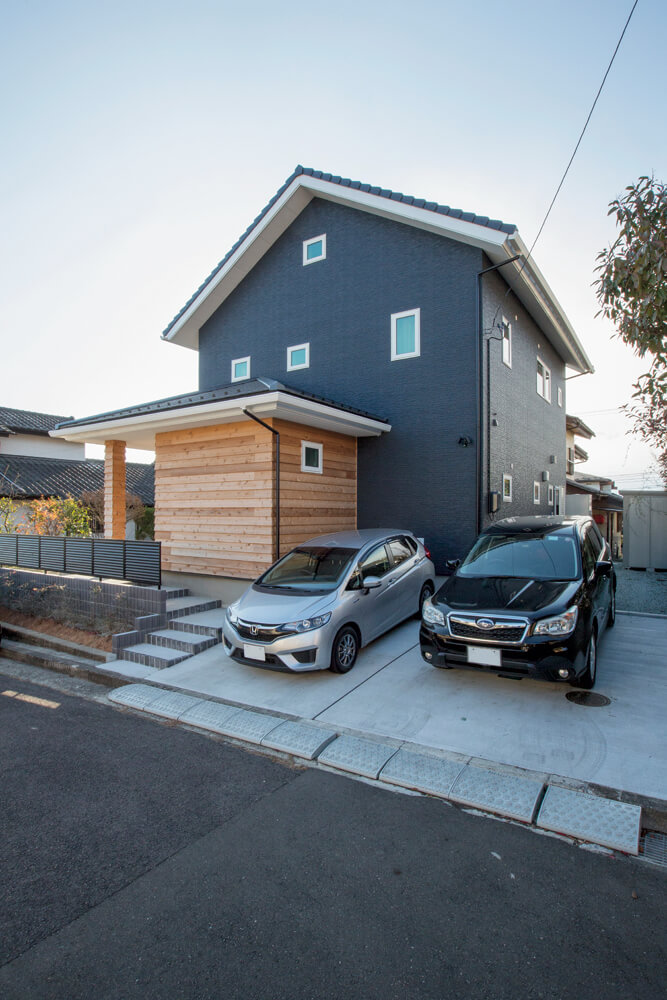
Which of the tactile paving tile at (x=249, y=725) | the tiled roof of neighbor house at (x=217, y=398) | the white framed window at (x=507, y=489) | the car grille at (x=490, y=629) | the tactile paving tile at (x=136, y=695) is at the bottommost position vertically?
the tactile paving tile at (x=136, y=695)

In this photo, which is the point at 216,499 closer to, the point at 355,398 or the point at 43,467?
the point at 355,398

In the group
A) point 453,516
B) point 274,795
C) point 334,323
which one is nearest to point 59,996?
point 274,795

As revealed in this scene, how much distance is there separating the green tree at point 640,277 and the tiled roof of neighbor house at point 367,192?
5498 mm

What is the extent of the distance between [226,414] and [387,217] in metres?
5.44

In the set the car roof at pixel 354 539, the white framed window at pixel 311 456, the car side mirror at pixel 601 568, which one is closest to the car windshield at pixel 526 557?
the car side mirror at pixel 601 568

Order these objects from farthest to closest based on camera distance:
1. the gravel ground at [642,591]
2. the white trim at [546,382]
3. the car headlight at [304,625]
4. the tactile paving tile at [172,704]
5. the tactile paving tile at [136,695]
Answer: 1. the white trim at [546,382]
2. the gravel ground at [642,591]
3. the car headlight at [304,625]
4. the tactile paving tile at [136,695]
5. the tactile paving tile at [172,704]

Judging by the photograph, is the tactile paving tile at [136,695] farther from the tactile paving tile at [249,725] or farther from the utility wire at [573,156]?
the utility wire at [573,156]

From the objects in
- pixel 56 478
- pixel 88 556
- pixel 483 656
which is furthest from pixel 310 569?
pixel 56 478

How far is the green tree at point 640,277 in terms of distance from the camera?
3.54m

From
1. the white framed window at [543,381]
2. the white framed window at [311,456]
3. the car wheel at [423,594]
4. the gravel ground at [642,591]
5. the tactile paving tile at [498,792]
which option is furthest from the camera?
the white framed window at [543,381]

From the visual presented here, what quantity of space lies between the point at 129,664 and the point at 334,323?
7759 millimetres

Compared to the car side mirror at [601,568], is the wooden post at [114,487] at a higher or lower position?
higher

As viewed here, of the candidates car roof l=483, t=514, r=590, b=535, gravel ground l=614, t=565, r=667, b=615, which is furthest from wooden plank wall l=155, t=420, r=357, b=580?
gravel ground l=614, t=565, r=667, b=615

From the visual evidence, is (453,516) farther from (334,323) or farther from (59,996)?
(59,996)
